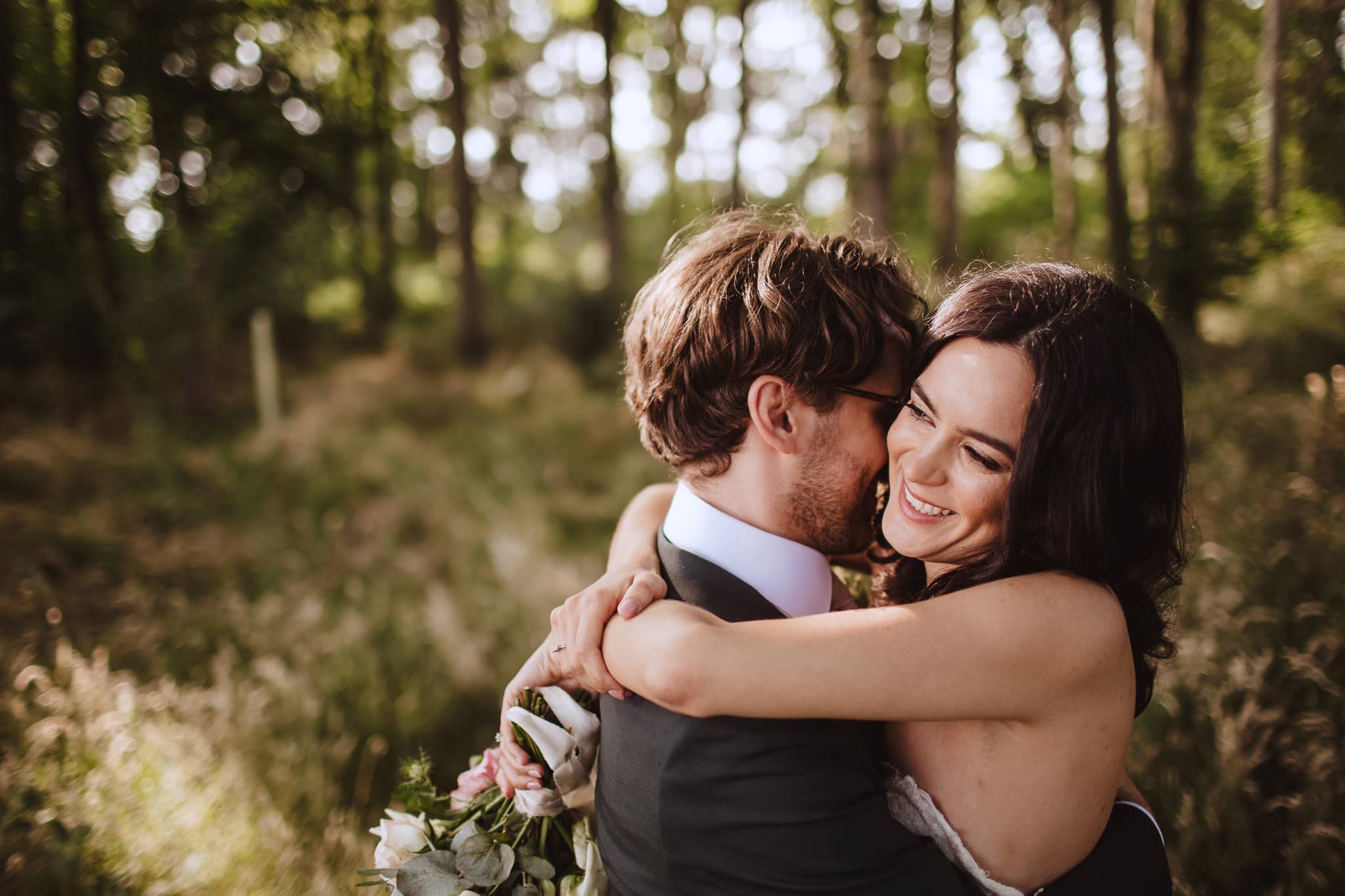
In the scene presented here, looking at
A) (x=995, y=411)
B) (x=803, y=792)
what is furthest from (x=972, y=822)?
(x=995, y=411)

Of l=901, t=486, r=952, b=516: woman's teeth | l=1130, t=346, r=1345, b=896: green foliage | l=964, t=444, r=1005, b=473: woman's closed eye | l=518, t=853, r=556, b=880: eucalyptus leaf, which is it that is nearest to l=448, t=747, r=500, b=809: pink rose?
l=518, t=853, r=556, b=880: eucalyptus leaf

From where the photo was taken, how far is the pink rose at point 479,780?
189 cm

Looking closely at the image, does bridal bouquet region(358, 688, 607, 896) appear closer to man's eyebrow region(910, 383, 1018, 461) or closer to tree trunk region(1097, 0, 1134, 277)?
man's eyebrow region(910, 383, 1018, 461)

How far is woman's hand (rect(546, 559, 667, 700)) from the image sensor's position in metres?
1.48

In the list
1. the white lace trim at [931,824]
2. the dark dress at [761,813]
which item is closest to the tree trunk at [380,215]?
the dark dress at [761,813]

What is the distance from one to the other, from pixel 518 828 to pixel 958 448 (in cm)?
131

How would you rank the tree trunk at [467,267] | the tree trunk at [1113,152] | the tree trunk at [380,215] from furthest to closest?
the tree trunk at [380,215], the tree trunk at [467,267], the tree trunk at [1113,152]

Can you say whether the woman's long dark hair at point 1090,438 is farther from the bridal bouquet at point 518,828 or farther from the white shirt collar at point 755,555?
the bridal bouquet at point 518,828

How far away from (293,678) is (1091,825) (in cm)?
402

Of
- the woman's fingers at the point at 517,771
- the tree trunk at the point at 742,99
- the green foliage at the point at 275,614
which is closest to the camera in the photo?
the woman's fingers at the point at 517,771

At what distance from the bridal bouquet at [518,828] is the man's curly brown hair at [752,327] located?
63cm

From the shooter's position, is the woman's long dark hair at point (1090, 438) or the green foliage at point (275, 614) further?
the green foliage at point (275, 614)

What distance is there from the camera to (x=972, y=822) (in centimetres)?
148

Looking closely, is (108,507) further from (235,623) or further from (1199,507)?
(1199,507)
